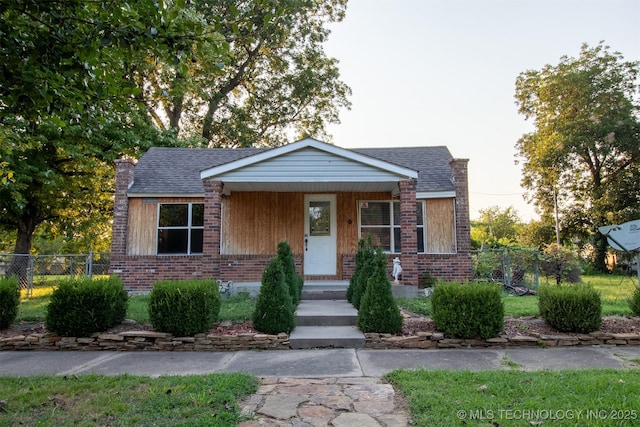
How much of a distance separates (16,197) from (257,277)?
317 inches

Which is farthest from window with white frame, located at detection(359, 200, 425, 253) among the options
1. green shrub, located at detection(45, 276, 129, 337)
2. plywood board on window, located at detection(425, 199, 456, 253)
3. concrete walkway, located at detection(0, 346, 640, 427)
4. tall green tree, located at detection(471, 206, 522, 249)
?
tall green tree, located at detection(471, 206, 522, 249)

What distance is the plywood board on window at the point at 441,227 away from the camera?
423 inches

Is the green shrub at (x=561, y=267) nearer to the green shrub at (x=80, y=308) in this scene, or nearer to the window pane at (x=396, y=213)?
the window pane at (x=396, y=213)

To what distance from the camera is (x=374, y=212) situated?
443 inches

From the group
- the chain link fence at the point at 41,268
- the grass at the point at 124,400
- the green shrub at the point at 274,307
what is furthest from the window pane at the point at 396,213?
the chain link fence at the point at 41,268

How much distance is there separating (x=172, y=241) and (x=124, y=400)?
27.1 feet

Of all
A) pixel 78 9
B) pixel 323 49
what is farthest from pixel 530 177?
pixel 78 9

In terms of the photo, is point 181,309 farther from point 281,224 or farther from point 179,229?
point 179,229

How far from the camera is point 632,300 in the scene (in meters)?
6.33

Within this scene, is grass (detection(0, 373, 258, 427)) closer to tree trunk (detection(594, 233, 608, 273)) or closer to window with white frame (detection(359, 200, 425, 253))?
window with white frame (detection(359, 200, 425, 253))

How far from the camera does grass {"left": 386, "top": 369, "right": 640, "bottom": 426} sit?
282 cm

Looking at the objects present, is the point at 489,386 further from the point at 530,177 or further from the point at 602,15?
the point at 530,177

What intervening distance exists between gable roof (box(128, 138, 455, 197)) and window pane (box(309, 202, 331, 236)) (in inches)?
75.2

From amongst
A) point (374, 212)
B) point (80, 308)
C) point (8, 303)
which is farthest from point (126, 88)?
point (374, 212)
